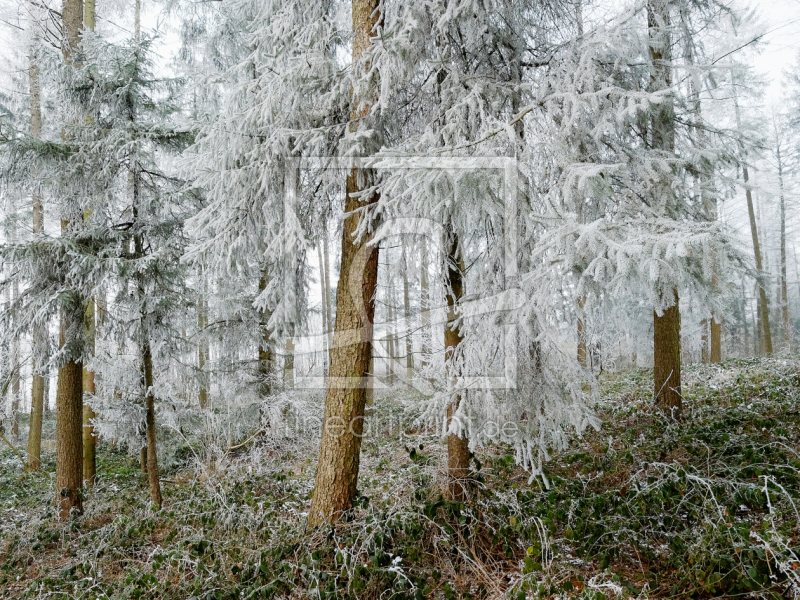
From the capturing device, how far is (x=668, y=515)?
3.68 metres

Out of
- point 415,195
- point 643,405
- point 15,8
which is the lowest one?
point 643,405

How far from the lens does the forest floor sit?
3.04 meters

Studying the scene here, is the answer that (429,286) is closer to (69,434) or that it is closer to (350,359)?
(350,359)

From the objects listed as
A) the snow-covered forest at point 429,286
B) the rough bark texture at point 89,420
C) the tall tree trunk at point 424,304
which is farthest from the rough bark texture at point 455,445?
the rough bark texture at point 89,420

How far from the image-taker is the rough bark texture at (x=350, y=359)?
4379 millimetres

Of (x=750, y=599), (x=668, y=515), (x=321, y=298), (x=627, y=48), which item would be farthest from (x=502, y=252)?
(x=321, y=298)

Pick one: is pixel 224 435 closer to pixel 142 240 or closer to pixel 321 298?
pixel 142 240

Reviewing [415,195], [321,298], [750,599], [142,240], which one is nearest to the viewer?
[750,599]

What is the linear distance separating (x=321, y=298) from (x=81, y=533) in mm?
12563

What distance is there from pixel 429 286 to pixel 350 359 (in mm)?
1250

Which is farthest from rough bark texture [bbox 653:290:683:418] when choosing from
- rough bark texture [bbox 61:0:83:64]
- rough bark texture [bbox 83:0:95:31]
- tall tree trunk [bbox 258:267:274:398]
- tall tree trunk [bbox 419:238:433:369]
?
rough bark texture [bbox 83:0:95:31]

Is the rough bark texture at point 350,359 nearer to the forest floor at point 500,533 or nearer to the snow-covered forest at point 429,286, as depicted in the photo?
the snow-covered forest at point 429,286

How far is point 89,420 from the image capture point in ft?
21.8

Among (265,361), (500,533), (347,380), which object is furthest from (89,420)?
(500,533)
